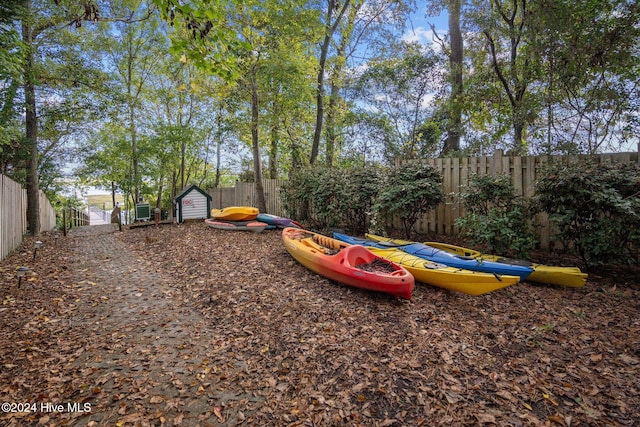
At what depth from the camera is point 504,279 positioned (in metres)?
3.54

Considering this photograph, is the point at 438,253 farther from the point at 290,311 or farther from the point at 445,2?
the point at 445,2

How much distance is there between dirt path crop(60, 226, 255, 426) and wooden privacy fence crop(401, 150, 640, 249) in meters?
5.06

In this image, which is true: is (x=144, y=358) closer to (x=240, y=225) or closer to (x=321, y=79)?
(x=240, y=225)

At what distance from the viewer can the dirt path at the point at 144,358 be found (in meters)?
2.16

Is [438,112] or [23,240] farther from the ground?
[438,112]

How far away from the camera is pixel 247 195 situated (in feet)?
45.2

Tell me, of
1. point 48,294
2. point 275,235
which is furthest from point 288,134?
point 48,294

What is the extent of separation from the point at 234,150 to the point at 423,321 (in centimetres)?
1714

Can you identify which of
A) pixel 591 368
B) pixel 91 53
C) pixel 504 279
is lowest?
pixel 591 368

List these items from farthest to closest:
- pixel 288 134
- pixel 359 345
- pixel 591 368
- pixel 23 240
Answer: pixel 288 134, pixel 23 240, pixel 359 345, pixel 591 368

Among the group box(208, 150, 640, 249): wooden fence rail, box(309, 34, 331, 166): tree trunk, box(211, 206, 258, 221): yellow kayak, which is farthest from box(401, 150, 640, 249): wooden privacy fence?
box(211, 206, 258, 221): yellow kayak

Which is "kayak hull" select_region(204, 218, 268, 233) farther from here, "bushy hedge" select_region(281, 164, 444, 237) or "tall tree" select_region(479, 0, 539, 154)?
"tall tree" select_region(479, 0, 539, 154)

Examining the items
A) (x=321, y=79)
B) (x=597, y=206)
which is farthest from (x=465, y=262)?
(x=321, y=79)

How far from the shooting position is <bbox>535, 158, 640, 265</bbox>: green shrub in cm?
398
